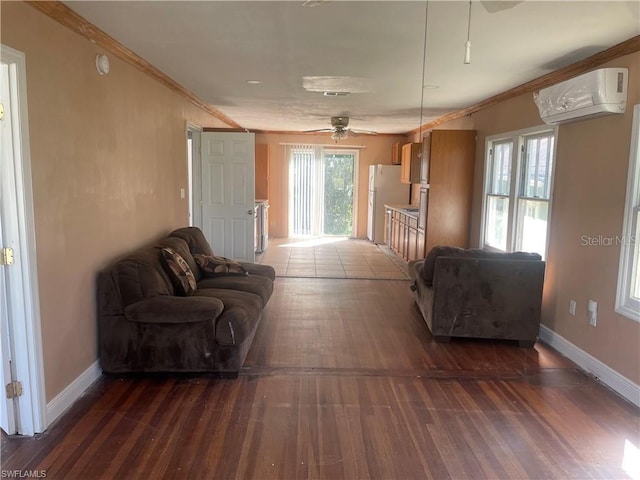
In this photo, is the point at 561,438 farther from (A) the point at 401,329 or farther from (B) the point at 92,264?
(B) the point at 92,264

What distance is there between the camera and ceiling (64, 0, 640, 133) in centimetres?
249

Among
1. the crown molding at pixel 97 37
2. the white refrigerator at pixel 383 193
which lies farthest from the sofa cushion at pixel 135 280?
the white refrigerator at pixel 383 193

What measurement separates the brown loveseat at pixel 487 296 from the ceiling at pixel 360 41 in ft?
5.28

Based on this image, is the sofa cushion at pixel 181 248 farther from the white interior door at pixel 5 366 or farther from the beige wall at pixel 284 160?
the beige wall at pixel 284 160

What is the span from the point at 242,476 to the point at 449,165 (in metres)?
4.61

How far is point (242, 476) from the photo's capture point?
2.15 meters

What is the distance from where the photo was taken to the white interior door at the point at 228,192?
5938 millimetres

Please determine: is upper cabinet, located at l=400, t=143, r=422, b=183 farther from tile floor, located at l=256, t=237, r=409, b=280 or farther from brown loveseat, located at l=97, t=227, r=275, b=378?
brown loveseat, located at l=97, t=227, r=275, b=378

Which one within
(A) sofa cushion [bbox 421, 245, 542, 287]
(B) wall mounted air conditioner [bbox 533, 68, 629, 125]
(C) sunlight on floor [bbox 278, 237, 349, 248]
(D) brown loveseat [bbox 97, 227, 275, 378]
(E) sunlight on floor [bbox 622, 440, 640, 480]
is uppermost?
(B) wall mounted air conditioner [bbox 533, 68, 629, 125]

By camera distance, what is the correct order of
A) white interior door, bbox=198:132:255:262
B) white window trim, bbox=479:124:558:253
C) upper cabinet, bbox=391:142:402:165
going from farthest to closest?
upper cabinet, bbox=391:142:402:165
white interior door, bbox=198:132:255:262
white window trim, bbox=479:124:558:253

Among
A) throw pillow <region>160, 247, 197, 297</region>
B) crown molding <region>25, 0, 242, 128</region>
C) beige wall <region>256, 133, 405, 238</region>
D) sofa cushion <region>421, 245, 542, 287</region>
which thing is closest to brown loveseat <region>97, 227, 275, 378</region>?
throw pillow <region>160, 247, 197, 297</region>

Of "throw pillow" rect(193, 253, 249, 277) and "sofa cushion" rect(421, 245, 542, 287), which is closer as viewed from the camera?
"sofa cushion" rect(421, 245, 542, 287)

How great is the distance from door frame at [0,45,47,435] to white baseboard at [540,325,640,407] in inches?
142

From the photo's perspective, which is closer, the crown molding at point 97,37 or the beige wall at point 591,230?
the crown molding at point 97,37
